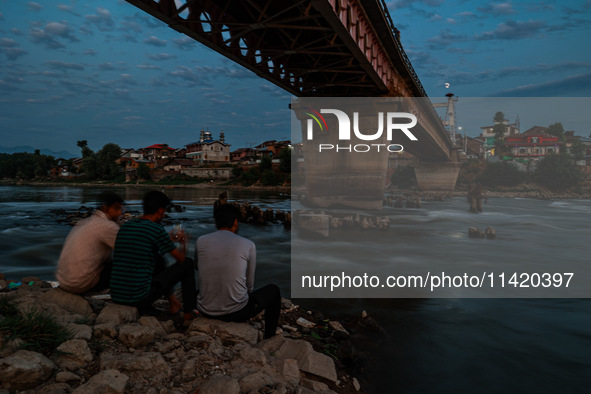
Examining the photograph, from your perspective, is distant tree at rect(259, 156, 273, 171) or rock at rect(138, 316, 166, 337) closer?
rock at rect(138, 316, 166, 337)

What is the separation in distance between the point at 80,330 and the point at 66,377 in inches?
31.1

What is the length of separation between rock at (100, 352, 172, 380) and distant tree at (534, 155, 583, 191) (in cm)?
7373

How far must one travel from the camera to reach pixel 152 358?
12.3 ft

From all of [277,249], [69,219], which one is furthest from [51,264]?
[69,219]

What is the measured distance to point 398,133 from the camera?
34.6 metres

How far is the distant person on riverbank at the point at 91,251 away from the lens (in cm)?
450

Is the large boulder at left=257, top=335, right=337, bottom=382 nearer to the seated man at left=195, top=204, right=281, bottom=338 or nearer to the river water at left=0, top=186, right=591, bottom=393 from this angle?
the seated man at left=195, top=204, right=281, bottom=338

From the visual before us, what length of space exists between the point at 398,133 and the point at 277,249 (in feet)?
75.8

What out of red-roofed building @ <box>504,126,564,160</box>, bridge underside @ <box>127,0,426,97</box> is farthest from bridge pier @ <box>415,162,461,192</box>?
bridge underside @ <box>127,0,426,97</box>

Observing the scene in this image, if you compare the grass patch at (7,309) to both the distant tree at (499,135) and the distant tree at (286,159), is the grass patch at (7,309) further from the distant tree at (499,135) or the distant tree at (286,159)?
the distant tree at (499,135)

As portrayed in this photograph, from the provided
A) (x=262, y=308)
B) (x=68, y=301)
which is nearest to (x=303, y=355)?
(x=262, y=308)

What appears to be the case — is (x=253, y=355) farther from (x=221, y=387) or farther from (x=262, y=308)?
(x=221, y=387)

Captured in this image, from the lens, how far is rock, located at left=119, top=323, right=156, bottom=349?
4094mm

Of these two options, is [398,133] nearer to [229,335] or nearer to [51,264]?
[51,264]
